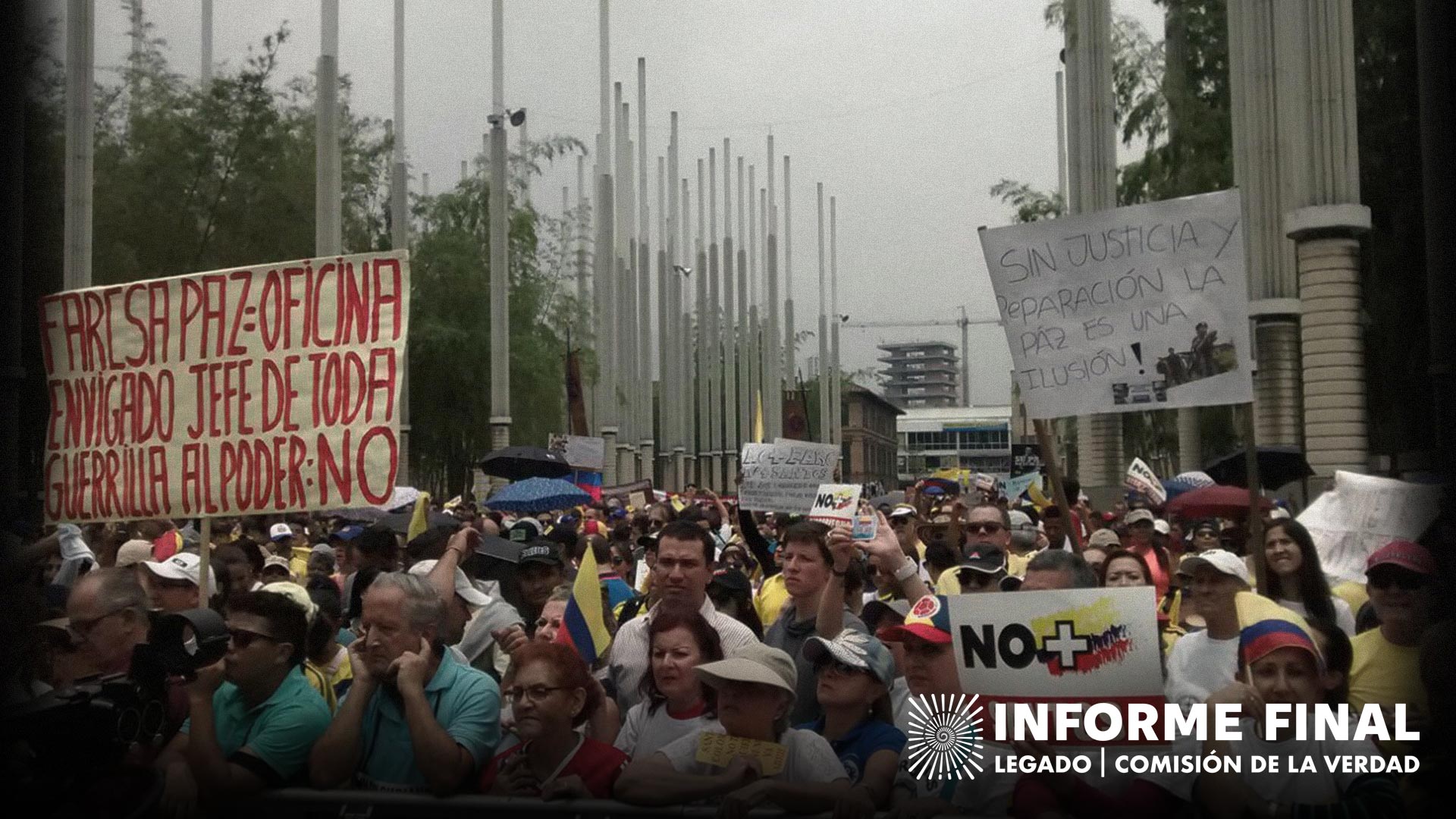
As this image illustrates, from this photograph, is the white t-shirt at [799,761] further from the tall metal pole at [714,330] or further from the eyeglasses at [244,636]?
the tall metal pole at [714,330]

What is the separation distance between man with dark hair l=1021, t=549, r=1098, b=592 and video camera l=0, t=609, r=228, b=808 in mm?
2968

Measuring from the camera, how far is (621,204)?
55531 mm

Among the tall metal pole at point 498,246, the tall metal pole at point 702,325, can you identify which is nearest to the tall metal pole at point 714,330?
the tall metal pole at point 702,325

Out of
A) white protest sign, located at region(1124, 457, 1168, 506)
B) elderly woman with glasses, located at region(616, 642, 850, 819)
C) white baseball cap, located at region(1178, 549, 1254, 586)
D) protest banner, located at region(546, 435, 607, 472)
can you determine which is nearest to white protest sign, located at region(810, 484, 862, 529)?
white baseball cap, located at region(1178, 549, 1254, 586)

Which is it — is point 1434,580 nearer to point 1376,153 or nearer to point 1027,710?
point 1027,710

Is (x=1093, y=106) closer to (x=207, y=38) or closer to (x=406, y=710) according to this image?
(x=207, y=38)

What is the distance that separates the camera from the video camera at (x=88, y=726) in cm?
407

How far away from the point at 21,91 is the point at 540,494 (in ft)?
Answer: 65.6

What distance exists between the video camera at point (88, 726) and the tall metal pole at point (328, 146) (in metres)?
25.0

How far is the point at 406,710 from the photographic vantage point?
15.6 ft

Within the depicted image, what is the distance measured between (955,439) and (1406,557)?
161 meters

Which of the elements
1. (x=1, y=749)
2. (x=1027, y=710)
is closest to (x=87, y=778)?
(x=1, y=749)

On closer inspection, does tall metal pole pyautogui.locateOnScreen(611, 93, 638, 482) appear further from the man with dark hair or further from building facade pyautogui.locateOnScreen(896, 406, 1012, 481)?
building facade pyautogui.locateOnScreen(896, 406, 1012, 481)

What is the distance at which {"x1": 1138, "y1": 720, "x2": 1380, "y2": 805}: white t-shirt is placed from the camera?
156 inches
